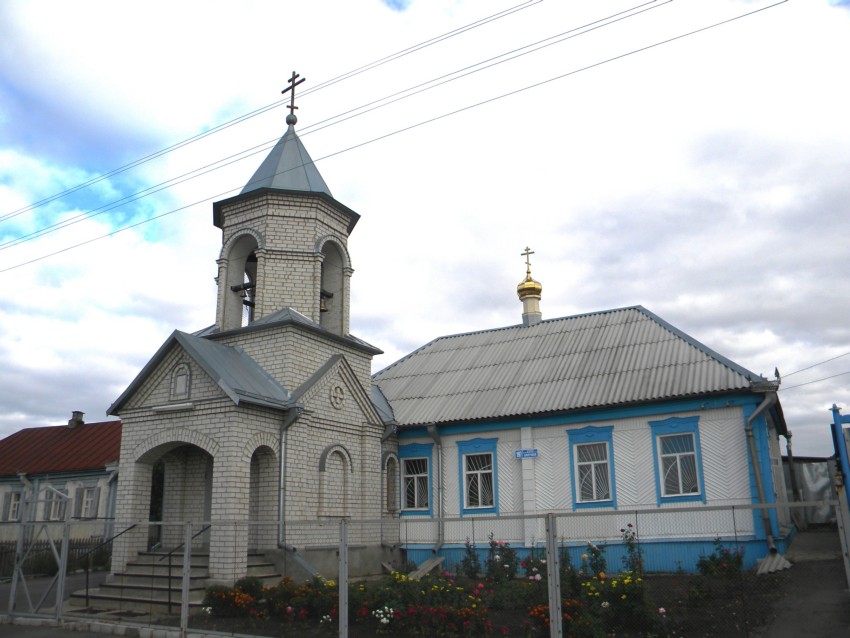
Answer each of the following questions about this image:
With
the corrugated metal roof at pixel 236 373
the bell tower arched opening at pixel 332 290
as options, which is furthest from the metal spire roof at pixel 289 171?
the corrugated metal roof at pixel 236 373

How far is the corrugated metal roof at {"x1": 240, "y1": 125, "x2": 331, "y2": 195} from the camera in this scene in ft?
58.1

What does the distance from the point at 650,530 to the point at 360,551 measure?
20.0 ft

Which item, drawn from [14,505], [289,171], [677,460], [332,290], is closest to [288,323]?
[332,290]

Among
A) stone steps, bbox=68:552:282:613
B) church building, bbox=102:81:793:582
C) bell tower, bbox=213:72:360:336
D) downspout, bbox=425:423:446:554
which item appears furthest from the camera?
downspout, bbox=425:423:446:554

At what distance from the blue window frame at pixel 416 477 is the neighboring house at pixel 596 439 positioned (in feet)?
0.10

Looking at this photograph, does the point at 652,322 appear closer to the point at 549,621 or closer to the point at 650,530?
the point at 650,530

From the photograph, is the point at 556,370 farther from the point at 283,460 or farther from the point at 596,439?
the point at 283,460

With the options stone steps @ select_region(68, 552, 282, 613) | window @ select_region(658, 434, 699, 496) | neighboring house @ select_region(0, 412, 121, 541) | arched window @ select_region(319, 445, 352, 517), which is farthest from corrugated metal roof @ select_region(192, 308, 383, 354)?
neighboring house @ select_region(0, 412, 121, 541)

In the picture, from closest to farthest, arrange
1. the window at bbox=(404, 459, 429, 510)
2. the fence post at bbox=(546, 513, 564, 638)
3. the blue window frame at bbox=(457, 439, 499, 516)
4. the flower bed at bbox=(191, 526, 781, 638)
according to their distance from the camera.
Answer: the fence post at bbox=(546, 513, 564, 638), the flower bed at bbox=(191, 526, 781, 638), the blue window frame at bbox=(457, 439, 499, 516), the window at bbox=(404, 459, 429, 510)

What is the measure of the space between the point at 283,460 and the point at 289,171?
7.14 metres

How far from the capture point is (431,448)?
18.6m

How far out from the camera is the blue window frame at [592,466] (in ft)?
53.2

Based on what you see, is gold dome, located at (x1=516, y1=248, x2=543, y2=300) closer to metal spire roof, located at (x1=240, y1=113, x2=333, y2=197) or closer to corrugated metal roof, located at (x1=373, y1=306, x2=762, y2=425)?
corrugated metal roof, located at (x1=373, y1=306, x2=762, y2=425)

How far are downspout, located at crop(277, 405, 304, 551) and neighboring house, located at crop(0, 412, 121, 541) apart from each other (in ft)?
39.9
